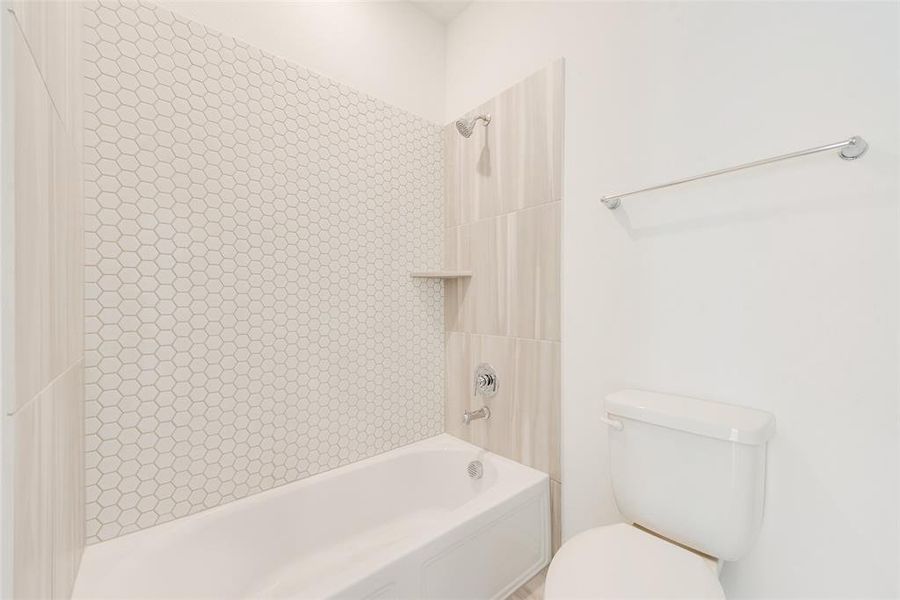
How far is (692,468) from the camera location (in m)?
0.99

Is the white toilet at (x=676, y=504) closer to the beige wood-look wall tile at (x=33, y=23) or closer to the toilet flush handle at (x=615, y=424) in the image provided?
Answer: the toilet flush handle at (x=615, y=424)

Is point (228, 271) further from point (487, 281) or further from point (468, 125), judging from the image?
point (468, 125)

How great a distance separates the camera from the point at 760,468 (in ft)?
3.10

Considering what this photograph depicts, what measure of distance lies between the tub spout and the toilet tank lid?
680mm

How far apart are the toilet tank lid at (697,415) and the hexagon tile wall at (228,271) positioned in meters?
1.03

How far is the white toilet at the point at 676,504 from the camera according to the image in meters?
0.88

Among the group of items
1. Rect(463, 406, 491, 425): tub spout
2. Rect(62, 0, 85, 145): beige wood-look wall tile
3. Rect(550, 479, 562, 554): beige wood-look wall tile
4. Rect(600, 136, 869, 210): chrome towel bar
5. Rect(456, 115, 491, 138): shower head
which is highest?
Rect(456, 115, 491, 138): shower head

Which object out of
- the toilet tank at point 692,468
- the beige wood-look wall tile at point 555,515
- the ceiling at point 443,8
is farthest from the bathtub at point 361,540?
the ceiling at point 443,8

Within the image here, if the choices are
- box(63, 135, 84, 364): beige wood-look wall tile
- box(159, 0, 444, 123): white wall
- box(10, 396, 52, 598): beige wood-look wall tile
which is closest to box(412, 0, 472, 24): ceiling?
box(159, 0, 444, 123): white wall

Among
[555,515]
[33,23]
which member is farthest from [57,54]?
[555,515]

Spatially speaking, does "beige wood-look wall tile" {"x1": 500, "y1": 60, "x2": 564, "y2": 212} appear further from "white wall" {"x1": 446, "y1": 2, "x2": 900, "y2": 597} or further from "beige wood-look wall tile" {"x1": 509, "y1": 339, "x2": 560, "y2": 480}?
"beige wood-look wall tile" {"x1": 509, "y1": 339, "x2": 560, "y2": 480}

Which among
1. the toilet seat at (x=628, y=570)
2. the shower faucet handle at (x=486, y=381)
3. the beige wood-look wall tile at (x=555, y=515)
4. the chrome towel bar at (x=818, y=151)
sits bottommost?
the beige wood-look wall tile at (x=555, y=515)

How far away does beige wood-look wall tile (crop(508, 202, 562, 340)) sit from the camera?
58.4 inches

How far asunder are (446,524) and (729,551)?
0.75 metres
